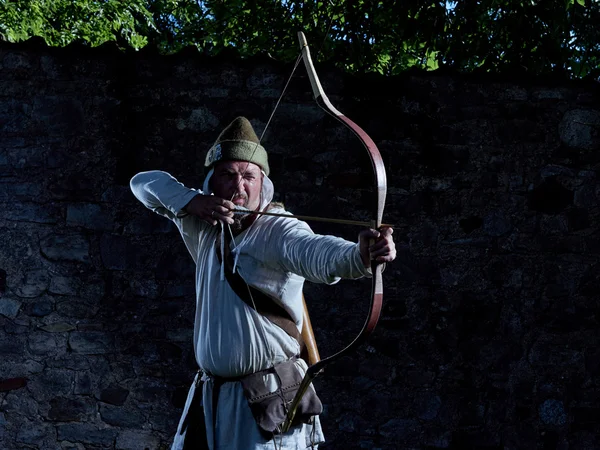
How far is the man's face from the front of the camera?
289cm

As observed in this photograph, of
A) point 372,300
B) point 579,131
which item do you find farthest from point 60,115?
point 579,131

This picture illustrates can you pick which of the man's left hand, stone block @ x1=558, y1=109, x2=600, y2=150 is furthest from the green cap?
stone block @ x1=558, y1=109, x2=600, y2=150

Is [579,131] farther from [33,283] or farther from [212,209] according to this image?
[33,283]

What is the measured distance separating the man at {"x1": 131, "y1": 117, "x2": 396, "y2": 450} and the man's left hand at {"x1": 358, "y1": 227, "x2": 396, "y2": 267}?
0.53 feet

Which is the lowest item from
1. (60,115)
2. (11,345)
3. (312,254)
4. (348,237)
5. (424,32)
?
(11,345)

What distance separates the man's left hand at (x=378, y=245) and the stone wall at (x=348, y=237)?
2.07 m

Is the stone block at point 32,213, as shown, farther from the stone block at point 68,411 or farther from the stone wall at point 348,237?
the stone block at point 68,411

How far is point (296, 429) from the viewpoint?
2787mm

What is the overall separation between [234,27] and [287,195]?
352cm

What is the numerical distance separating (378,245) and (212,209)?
69 cm

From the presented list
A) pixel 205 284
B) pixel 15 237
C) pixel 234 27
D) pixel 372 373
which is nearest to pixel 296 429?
pixel 205 284

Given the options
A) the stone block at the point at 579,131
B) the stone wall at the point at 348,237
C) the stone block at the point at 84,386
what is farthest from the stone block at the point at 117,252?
the stone block at the point at 579,131

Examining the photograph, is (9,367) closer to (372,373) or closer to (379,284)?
(372,373)

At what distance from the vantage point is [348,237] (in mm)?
4477
